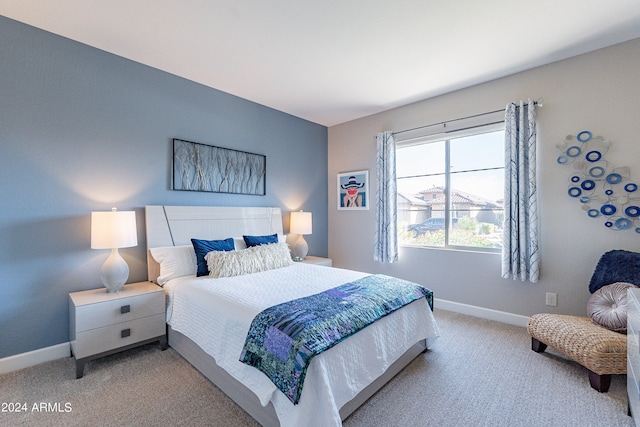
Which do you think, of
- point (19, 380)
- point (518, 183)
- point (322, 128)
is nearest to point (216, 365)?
point (19, 380)

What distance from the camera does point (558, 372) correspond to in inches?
83.7

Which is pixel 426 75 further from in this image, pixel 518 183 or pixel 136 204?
pixel 136 204

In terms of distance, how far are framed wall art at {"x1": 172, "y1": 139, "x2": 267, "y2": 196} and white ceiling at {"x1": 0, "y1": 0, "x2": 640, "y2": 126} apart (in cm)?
80

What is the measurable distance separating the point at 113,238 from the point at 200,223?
92 centimetres

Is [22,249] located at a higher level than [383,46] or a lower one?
lower

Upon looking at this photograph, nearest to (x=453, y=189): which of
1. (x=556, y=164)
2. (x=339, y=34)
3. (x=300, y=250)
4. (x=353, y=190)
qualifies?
(x=556, y=164)

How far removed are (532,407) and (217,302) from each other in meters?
2.17

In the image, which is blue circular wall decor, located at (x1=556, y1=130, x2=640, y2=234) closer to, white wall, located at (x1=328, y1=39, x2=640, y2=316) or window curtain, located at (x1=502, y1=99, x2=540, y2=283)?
white wall, located at (x1=328, y1=39, x2=640, y2=316)

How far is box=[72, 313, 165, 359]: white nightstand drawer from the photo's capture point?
81.5 inches

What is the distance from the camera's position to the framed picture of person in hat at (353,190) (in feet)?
14.0

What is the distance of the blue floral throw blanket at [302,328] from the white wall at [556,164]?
1713 mm

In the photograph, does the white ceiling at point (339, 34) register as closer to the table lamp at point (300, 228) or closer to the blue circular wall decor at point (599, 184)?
the blue circular wall decor at point (599, 184)

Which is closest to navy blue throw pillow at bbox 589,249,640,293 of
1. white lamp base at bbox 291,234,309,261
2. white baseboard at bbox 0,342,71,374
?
white lamp base at bbox 291,234,309,261

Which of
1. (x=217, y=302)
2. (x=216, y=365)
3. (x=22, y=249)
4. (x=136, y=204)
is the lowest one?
(x=216, y=365)
